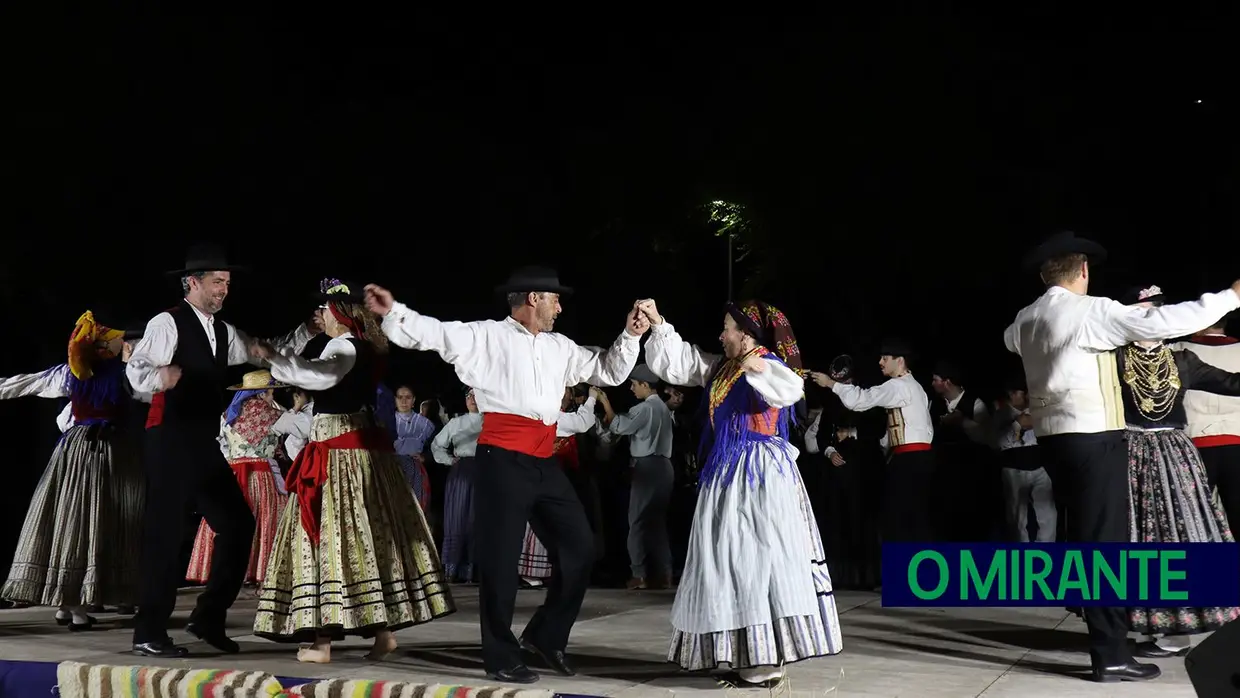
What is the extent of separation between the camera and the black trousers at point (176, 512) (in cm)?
553

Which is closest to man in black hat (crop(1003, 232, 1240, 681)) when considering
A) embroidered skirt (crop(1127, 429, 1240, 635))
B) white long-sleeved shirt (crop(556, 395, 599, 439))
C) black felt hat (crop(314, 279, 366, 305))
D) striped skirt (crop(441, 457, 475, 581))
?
embroidered skirt (crop(1127, 429, 1240, 635))

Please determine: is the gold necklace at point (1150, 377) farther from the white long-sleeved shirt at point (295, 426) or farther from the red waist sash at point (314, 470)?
the white long-sleeved shirt at point (295, 426)

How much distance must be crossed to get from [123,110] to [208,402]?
771 cm

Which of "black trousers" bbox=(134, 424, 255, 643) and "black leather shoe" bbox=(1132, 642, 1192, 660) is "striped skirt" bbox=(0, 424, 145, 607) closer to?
"black trousers" bbox=(134, 424, 255, 643)

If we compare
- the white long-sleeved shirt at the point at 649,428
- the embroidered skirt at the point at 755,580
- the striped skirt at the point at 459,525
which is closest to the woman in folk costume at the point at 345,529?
the embroidered skirt at the point at 755,580

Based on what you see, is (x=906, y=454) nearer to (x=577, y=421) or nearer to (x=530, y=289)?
(x=577, y=421)

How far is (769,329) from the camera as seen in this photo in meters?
5.05

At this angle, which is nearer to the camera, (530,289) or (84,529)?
(530,289)

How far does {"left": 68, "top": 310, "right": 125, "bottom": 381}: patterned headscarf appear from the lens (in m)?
6.73

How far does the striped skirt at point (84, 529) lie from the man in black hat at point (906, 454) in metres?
4.32

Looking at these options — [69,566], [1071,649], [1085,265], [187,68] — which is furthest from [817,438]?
[187,68]

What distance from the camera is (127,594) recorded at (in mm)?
6812

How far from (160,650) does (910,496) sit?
15.9ft

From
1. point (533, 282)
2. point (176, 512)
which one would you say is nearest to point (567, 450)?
point (176, 512)
